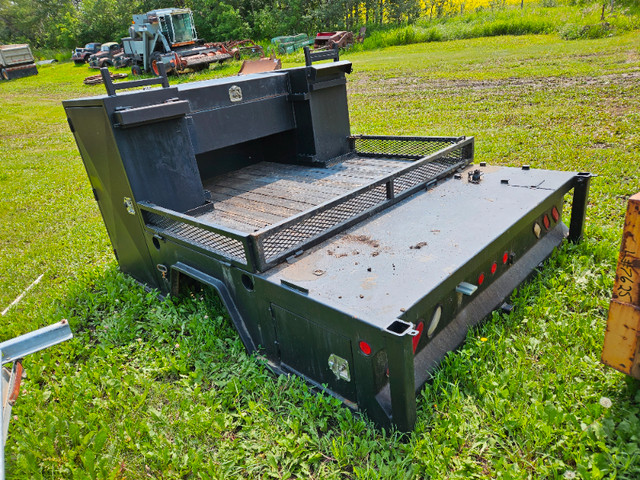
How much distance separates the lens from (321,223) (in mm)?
3098

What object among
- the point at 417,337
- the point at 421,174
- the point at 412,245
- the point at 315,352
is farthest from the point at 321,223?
the point at 421,174

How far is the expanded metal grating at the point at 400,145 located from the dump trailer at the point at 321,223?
0.8 inches

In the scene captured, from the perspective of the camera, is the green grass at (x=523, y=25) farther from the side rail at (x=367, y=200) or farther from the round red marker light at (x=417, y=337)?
the round red marker light at (x=417, y=337)

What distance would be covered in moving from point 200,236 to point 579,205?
273 cm

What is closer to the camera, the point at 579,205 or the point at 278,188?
the point at 579,205

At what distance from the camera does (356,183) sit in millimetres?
4059

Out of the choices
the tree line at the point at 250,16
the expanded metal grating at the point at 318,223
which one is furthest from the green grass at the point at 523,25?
the expanded metal grating at the point at 318,223

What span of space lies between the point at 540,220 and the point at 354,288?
1746mm

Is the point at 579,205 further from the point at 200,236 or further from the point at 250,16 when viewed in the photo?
the point at 250,16

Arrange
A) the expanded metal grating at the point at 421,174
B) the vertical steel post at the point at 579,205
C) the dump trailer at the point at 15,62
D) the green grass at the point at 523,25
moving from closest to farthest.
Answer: the vertical steel post at the point at 579,205, the expanded metal grating at the point at 421,174, the green grass at the point at 523,25, the dump trailer at the point at 15,62

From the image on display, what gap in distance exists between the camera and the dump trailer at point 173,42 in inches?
856

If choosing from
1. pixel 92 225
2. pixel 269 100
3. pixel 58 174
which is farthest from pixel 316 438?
pixel 58 174

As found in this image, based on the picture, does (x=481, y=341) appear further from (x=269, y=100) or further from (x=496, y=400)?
(x=269, y=100)

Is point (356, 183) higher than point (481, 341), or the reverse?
point (356, 183)
